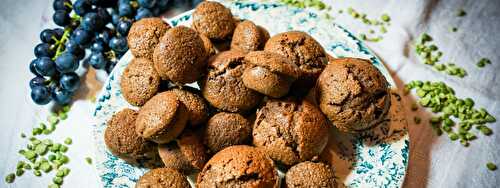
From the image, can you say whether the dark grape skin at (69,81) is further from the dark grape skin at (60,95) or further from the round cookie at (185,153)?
the round cookie at (185,153)

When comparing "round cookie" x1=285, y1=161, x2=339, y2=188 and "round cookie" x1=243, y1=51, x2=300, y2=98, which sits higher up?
"round cookie" x1=243, y1=51, x2=300, y2=98

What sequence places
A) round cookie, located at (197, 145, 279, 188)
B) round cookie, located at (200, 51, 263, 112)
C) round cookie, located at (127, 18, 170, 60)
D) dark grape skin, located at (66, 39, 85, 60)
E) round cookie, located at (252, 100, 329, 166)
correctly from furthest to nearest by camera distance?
dark grape skin, located at (66, 39, 85, 60)
round cookie, located at (127, 18, 170, 60)
round cookie, located at (200, 51, 263, 112)
round cookie, located at (252, 100, 329, 166)
round cookie, located at (197, 145, 279, 188)

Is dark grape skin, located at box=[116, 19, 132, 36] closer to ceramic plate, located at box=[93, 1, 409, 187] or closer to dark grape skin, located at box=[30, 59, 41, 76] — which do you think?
ceramic plate, located at box=[93, 1, 409, 187]

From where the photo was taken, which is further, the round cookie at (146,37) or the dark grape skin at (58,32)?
the dark grape skin at (58,32)

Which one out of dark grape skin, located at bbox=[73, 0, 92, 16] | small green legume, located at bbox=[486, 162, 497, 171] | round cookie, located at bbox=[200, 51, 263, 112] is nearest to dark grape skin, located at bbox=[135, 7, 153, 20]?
dark grape skin, located at bbox=[73, 0, 92, 16]

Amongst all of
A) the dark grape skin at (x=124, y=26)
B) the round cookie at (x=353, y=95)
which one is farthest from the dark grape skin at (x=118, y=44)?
the round cookie at (x=353, y=95)

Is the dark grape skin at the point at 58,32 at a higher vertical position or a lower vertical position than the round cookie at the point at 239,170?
higher

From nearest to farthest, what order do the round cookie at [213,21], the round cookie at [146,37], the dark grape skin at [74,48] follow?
1. the round cookie at [146,37]
2. the round cookie at [213,21]
3. the dark grape skin at [74,48]

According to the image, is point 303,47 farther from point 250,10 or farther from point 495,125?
point 495,125

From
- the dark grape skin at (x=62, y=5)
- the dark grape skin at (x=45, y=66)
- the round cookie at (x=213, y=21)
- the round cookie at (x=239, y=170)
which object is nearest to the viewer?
the round cookie at (x=239, y=170)
